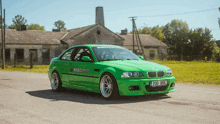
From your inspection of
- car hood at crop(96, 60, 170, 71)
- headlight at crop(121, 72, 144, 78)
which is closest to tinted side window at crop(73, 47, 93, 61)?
car hood at crop(96, 60, 170, 71)

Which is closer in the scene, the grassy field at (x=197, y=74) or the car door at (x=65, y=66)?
the car door at (x=65, y=66)

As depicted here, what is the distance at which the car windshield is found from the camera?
323 inches

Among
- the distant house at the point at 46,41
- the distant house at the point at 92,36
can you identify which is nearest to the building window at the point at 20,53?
the distant house at the point at 46,41

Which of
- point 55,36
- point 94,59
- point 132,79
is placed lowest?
point 132,79

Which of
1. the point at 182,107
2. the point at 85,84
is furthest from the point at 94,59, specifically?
the point at 182,107

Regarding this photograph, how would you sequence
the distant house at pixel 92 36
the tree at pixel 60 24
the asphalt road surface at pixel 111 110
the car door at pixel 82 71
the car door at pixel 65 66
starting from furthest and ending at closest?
1. the tree at pixel 60 24
2. the distant house at pixel 92 36
3. the car door at pixel 65 66
4. the car door at pixel 82 71
5. the asphalt road surface at pixel 111 110

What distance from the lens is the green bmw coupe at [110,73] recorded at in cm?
716

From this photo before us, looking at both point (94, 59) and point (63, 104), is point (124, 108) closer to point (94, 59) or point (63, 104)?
point (63, 104)

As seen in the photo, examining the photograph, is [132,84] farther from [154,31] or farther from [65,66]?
[154,31]

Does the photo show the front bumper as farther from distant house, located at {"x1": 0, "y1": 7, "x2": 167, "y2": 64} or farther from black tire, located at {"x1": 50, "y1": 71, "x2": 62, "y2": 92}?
distant house, located at {"x1": 0, "y1": 7, "x2": 167, "y2": 64}

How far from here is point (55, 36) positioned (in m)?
48.1

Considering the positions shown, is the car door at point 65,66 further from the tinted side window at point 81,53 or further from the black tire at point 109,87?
the black tire at point 109,87

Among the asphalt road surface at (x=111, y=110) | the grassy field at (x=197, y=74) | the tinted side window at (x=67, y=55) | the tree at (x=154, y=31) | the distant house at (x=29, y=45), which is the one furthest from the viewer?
the tree at (x=154, y=31)

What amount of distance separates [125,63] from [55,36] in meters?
41.9
